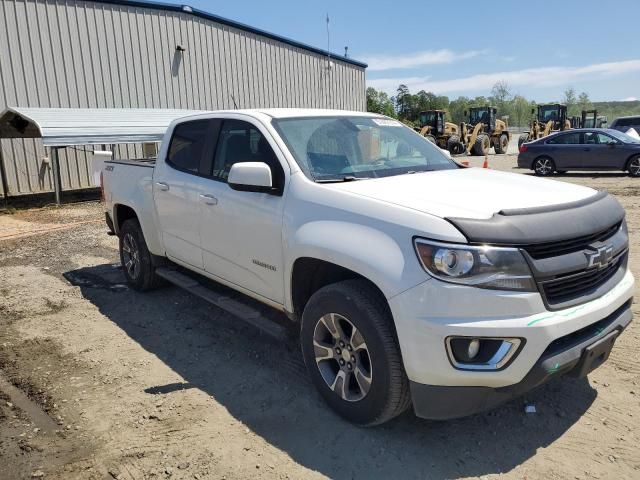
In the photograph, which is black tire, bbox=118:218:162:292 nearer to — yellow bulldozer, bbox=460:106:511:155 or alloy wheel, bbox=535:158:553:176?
alloy wheel, bbox=535:158:553:176

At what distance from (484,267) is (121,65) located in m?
17.5

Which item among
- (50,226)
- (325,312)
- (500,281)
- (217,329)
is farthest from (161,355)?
(50,226)

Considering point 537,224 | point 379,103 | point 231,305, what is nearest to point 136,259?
point 231,305

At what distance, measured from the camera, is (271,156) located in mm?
3760

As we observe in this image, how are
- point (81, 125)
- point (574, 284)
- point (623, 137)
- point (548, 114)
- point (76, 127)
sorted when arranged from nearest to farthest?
1. point (574, 284)
2. point (76, 127)
3. point (81, 125)
4. point (623, 137)
5. point (548, 114)

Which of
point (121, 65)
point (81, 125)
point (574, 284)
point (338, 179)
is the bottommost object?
point (574, 284)

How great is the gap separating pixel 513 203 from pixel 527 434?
135cm

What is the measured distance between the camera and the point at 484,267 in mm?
2545

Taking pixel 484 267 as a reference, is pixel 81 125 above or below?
above

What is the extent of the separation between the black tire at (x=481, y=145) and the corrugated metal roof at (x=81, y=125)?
58.2 feet

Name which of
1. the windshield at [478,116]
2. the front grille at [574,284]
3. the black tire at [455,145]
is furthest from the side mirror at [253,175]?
the windshield at [478,116]

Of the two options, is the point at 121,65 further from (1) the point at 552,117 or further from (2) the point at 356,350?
(1) the point at 552,117

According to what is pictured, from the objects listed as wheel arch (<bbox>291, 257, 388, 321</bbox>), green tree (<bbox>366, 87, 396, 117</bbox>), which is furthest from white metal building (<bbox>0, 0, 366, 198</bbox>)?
green tree (<bbox>366, 87, 396, 117</bbox>)

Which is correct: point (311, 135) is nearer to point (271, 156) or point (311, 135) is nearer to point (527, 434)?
point (271, 156)
